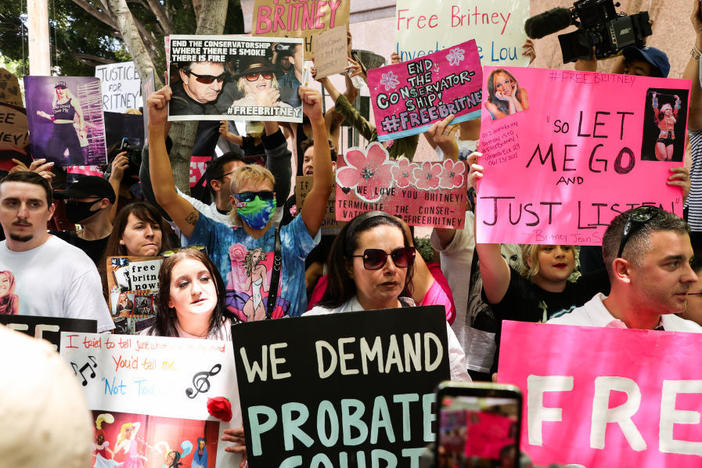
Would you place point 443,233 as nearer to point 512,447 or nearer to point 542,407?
point 542,407

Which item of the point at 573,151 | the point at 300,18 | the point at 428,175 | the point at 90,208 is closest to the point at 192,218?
the point at 90,208

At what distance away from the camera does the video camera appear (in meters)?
3.50

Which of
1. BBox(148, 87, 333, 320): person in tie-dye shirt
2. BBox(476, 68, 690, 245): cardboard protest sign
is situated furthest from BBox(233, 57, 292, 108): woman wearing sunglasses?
BBox(476, 68, 690, 245): cardboard protest sign

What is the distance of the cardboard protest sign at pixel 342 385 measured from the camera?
2.27 metres

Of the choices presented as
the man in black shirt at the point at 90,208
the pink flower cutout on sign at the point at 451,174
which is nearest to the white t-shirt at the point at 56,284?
the man in black shirt at the point at 90,208

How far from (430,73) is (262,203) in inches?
45.8

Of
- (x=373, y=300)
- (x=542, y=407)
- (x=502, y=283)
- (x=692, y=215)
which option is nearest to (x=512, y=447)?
(x=542, y=407)

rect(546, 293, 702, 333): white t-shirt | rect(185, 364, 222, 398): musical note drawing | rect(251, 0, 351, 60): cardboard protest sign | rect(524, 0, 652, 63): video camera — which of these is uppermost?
rect(251, 0, 351, 60): cardboard protest sign

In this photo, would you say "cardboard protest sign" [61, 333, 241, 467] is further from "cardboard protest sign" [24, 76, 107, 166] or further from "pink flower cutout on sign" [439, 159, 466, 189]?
"cardboard protest sign" [24, 76, 107, 166]

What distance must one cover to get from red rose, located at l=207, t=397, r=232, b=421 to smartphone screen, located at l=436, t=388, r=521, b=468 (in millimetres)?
1750

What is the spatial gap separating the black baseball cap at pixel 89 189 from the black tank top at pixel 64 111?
43 cm

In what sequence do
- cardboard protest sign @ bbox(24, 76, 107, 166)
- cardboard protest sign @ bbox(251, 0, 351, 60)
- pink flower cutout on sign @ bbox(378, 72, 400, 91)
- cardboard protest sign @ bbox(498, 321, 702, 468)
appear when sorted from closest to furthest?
1. cardboard protest sign @ bbox(498, 321, 702, 468)
2. pink flower cutout on sign @ bbox(378, 72, 400, 91)
3. cardboard protest sign @ bbox(251, 0, 351, 60)
4. cardboard protest sign @ bbox(24, 76, 107, 166)

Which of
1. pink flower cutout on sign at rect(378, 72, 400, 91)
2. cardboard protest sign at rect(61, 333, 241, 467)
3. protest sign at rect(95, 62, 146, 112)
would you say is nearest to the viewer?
cardboard protest sign at rect(61, 333, 241, 467)

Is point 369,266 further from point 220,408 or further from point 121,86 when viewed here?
point 121,86
